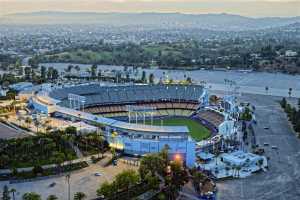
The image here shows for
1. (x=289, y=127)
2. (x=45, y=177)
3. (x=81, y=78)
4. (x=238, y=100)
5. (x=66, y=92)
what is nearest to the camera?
(x=45, y=177)

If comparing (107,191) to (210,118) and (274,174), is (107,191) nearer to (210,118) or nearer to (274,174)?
(274,174)

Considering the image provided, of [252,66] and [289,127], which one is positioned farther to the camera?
[252,66]

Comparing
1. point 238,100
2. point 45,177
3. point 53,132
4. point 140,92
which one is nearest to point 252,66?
point 238,100

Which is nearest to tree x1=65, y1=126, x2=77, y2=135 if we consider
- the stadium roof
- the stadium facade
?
the stadium facade

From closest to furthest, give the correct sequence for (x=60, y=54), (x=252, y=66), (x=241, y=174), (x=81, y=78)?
1. (x=241, y=174)
2. (x=81, y=78)
3. (x=252, y=66)
4. (x=60, y=54)

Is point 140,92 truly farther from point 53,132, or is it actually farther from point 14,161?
point 14,161

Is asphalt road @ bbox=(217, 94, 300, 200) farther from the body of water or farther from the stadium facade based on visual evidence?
the body of water

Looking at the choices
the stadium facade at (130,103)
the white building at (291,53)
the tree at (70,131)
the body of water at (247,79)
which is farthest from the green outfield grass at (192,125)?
the white building at (291,53)
